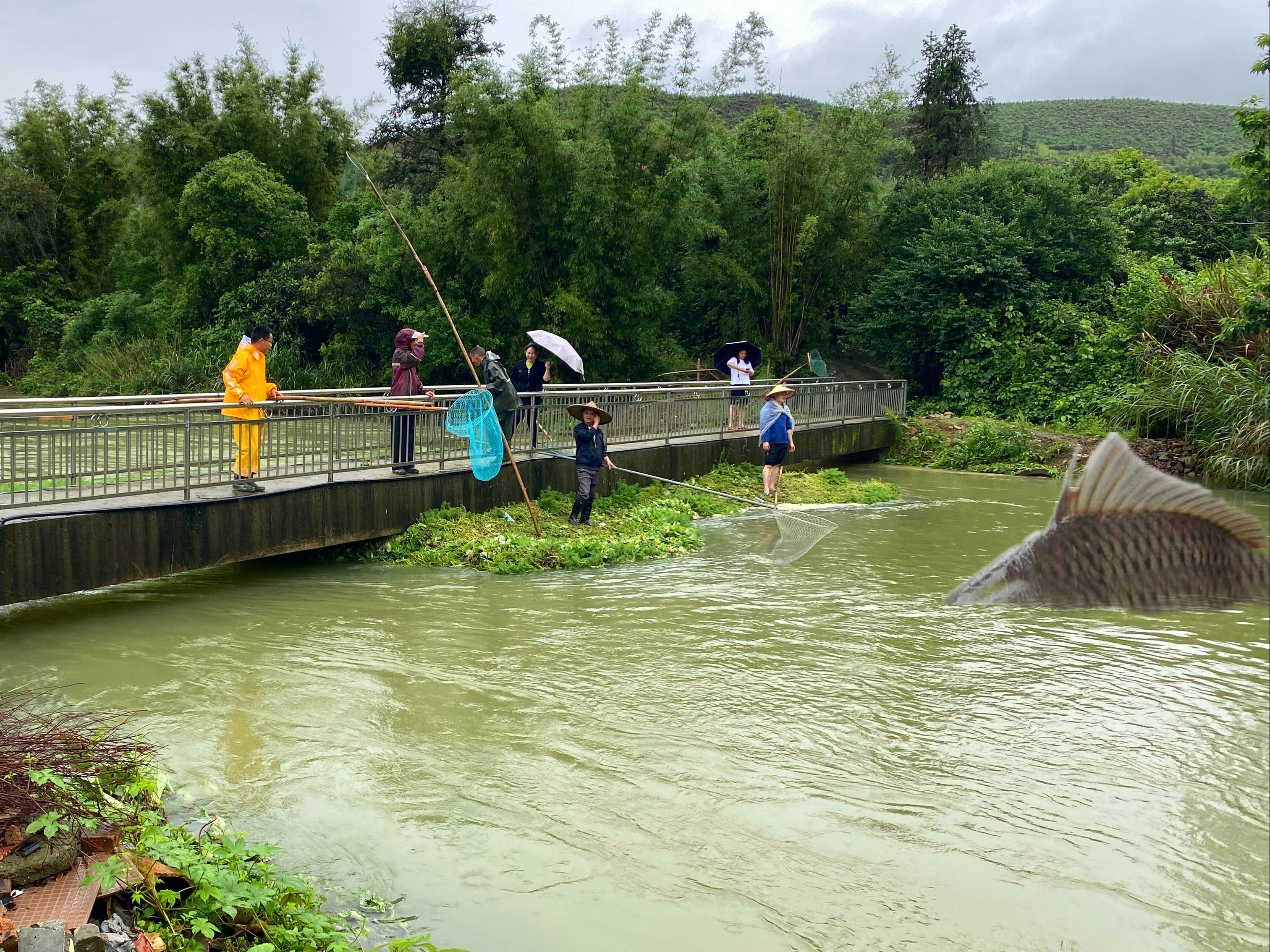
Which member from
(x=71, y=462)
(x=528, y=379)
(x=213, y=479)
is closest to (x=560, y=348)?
(x=528, y=379)

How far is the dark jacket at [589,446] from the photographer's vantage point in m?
12.9

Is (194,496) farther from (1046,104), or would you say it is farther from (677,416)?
(1046,104)

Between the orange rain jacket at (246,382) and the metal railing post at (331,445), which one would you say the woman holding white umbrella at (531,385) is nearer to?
the metal railing post at (331,445)

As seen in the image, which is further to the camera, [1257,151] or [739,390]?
[739,390]

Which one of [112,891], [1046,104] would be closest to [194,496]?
[112,891]

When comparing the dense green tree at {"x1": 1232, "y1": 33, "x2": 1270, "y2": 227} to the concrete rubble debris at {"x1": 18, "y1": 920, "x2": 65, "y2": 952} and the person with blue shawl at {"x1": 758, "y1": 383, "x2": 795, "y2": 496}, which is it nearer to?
the person with blue shawl at {"x1": 758, "y1": 383, "x2": 795, "y2": 496}

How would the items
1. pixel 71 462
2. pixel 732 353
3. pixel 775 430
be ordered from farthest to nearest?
pixel 732 353, pixel 775 430, pixel 71 462

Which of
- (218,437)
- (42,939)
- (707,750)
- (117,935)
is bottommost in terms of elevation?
(707,750)

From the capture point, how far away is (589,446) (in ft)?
42.4

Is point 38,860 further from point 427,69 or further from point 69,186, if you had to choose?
point 69,186

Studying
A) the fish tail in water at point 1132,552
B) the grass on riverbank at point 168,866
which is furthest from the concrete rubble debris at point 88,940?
the fish tail in water at point 1132,552

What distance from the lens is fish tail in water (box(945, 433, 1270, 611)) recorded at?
2477mm

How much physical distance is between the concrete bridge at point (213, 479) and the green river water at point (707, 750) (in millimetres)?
560

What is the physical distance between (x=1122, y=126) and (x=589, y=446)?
7935 centimetres
